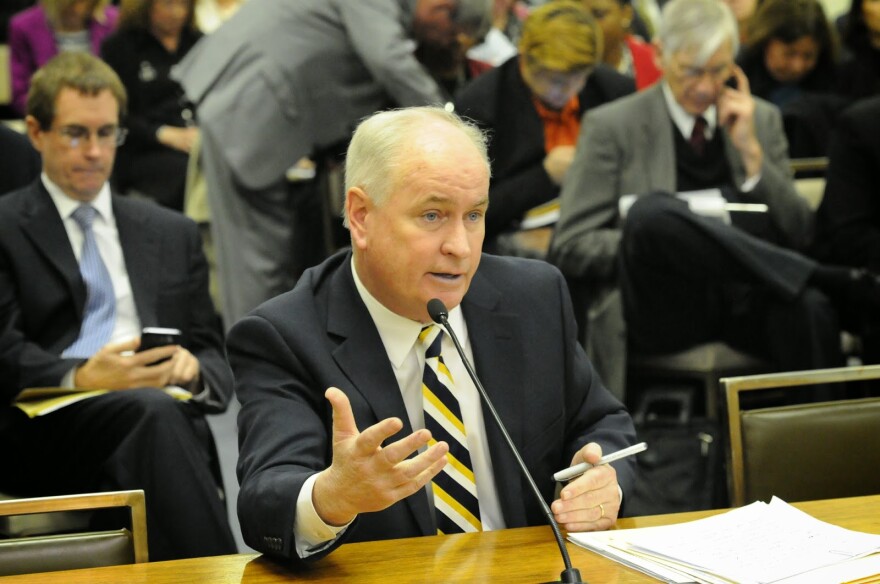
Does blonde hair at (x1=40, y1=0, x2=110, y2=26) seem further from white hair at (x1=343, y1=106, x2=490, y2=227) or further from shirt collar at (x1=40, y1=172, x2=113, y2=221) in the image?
white hair at (x1=343, y1=106, x2=490, y2=227)

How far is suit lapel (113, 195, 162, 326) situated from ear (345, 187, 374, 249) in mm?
1344

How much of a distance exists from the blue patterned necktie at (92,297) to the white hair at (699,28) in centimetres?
191

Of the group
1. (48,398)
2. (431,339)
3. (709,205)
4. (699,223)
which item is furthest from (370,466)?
(709,205)

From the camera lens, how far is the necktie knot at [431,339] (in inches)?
80.0

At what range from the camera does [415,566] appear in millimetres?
1669

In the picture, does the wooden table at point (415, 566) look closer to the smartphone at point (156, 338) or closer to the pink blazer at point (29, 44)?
the smartphone at point (156, 338)


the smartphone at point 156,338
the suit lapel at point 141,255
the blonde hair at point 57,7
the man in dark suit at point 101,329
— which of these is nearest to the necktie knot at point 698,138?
the man in dark suit at point 101,329

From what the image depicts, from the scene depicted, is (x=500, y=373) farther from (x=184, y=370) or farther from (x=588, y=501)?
(x=184, y=370)

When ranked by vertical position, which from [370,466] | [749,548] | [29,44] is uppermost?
[29,44]

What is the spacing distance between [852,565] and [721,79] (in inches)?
104

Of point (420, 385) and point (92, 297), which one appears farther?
point (92, 297)

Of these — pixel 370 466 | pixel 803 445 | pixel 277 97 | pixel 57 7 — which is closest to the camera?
pixel 370 466

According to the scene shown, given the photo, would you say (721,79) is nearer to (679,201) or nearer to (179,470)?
(679,201)

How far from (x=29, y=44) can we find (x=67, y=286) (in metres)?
3.10
